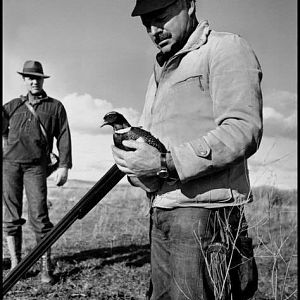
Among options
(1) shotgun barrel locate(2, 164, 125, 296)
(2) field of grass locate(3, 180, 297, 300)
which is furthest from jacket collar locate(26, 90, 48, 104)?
(1) shotgun barrel locate(2, 164, 125, 296)

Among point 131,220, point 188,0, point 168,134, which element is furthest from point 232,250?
point 131,220

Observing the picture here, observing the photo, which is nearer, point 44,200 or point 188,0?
point 188,0

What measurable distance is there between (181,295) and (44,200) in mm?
3381

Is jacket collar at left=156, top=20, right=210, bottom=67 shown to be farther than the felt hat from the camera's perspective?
No

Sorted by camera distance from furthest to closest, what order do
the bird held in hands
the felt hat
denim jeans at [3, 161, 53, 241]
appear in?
1. the felt hat
2. denim jeans at [3, 161, 53, 241]
3. the bird held in hands

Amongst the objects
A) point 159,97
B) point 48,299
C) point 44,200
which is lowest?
point 48,299

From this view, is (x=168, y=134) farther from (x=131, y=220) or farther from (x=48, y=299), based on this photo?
(x=131, y=220)

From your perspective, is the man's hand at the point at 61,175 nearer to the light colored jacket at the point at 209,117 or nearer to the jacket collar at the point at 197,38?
the light colored jacket at the point at 209,117

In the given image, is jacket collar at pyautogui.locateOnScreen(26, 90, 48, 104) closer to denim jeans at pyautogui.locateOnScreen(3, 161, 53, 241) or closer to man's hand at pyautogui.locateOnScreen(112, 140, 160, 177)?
denim jeans at pyautogui.locateOnScreen(3, 161, 53, 241)

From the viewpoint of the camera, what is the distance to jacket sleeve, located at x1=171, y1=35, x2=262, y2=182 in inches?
63.0

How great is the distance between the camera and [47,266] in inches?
191

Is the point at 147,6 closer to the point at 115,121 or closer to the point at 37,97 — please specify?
the point at 115,121

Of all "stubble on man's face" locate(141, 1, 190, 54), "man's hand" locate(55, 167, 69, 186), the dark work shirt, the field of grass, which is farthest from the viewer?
"man's hand" locate(55, 167, 69, 186)

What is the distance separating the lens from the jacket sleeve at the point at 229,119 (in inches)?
63.0
